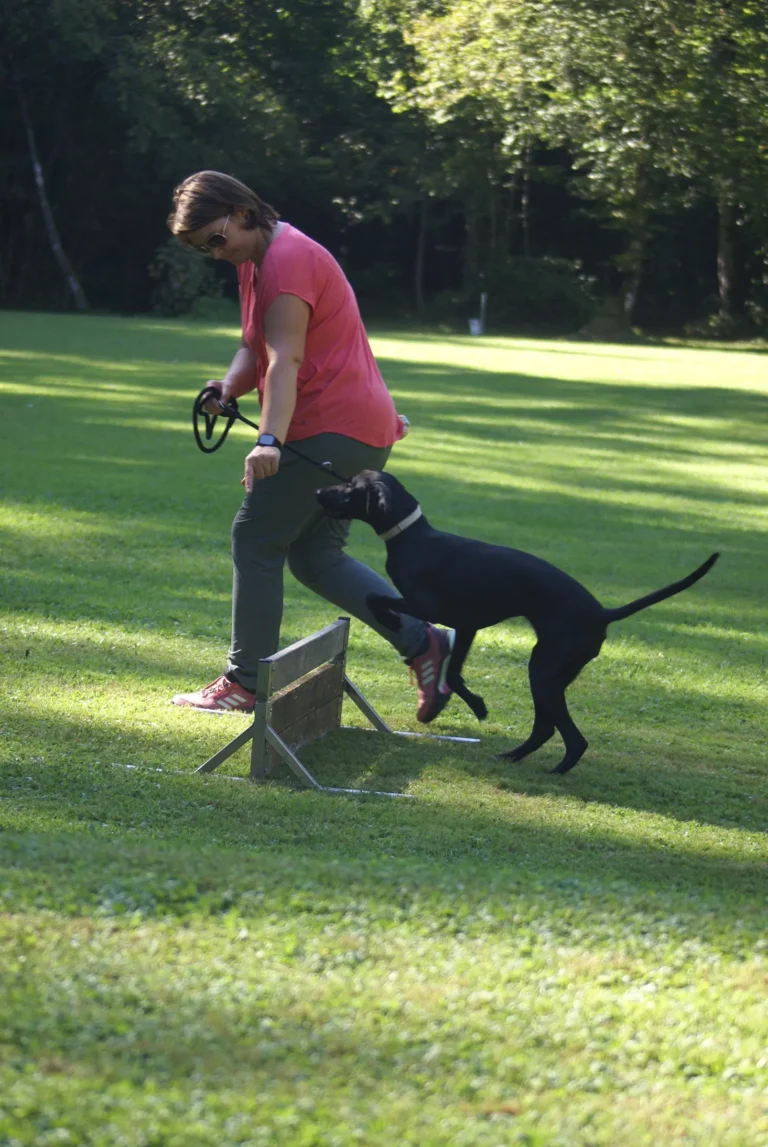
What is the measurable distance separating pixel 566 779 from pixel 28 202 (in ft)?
143

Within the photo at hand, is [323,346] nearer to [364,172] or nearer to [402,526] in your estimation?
[402,526]

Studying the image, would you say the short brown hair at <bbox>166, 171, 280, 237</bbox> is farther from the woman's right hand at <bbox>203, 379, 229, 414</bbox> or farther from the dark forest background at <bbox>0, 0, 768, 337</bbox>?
the dark forest background at <bbox>0, 0, 768, 337</bbox>

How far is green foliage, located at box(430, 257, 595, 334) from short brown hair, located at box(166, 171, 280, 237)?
1656 inches

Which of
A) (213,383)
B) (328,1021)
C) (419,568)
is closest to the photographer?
(328,1021)

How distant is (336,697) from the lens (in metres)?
5.95

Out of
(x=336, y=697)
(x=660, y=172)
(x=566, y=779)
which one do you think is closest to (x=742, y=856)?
(x=566, y=779)

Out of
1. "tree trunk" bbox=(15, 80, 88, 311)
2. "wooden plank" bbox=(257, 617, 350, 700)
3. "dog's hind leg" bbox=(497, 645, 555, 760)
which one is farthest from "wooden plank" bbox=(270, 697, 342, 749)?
"tree trunk" bbox=(15, 80, 88, 311)

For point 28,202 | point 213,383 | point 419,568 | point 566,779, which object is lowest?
point 566,779

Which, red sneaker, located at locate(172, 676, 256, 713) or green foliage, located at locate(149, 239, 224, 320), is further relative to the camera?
green foliage, located at locate(149, 239, 224, 320)

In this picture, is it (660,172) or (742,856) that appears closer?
(742,856)

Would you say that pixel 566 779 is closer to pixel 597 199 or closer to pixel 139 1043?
pixel 139 1043

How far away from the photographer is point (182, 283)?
141 ft

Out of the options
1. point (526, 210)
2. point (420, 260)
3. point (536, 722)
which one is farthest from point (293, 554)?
point (420, 260)

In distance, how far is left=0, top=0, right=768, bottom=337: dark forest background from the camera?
129ft
